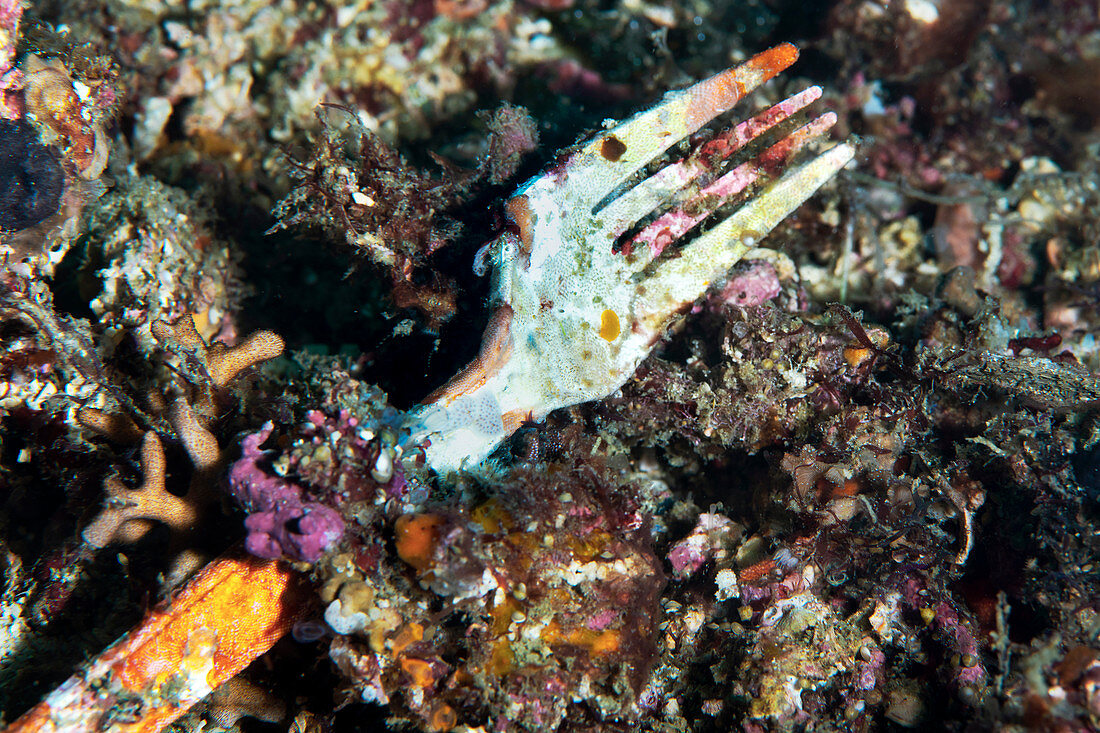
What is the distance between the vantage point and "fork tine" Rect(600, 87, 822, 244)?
2.76 meters

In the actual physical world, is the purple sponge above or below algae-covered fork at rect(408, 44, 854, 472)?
above

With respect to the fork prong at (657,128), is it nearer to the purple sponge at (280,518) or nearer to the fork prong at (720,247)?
the fork prong at (720,247)

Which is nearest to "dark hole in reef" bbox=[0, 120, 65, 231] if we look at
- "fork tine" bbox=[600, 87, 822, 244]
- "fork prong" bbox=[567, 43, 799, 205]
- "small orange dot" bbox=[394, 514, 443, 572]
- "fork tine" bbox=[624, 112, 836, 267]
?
"small orange dot" bbox=[394, 514, 443, 572]

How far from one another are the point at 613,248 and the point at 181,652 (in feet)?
8.06

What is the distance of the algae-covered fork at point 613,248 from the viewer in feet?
8.55

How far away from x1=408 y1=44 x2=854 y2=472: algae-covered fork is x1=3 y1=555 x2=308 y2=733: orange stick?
0.83 m

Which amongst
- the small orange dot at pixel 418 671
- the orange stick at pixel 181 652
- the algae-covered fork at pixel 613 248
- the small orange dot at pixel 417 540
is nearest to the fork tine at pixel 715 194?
the algae-covered fork at pixel 613 248

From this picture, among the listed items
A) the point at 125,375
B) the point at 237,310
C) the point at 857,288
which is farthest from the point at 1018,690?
the point at 237,310

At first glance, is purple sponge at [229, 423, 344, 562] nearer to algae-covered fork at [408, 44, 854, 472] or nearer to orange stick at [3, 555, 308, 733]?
orange stick at [3, 555, 308, 733]

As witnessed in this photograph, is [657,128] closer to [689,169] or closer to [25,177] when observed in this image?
[689,169]

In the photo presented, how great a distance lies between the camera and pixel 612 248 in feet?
9.02

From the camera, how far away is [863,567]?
2637mm

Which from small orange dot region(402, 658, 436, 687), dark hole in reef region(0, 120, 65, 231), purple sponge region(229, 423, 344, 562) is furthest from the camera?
dark hole in reef region(0, 120, 65, 231)

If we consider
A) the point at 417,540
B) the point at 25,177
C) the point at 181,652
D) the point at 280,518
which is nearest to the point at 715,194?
the point at 417,540
